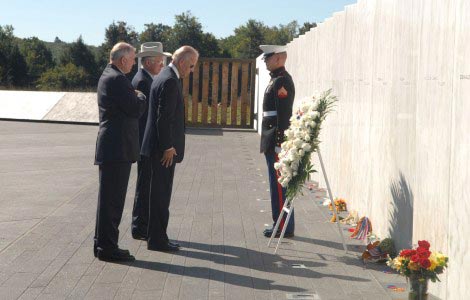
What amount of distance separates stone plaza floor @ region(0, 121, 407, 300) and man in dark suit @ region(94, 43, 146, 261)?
279 mm

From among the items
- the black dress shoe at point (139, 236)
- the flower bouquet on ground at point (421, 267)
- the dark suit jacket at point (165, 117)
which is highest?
the dark suit jacket at point (165, 117)

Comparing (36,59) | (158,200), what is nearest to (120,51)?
(158,200)

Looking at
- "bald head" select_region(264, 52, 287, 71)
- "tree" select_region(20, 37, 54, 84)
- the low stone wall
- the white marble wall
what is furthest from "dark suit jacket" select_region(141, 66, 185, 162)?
"tree" select_region(20, 37, 54, 84)

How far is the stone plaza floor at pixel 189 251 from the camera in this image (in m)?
6.62

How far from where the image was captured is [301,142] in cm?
806

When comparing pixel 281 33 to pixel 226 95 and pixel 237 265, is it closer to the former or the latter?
pixel 226 95

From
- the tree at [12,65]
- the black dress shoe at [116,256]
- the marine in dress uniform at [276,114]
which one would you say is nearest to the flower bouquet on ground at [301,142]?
the marine in dress uniform at [276,114]

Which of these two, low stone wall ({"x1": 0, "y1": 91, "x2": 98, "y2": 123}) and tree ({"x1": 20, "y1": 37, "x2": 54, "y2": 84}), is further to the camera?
tree ({"x1": 20, "y1": 37, "x2": 54, "y2": 84})

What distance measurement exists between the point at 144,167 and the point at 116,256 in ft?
4.65

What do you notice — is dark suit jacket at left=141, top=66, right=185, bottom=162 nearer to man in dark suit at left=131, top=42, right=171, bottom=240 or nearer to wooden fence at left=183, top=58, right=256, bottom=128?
man in dark suit at left=131, top=42, right=171, bottom=240

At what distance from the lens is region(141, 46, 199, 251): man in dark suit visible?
7.98 meters

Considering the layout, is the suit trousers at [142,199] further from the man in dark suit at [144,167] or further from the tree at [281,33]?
the tree at [281,33]

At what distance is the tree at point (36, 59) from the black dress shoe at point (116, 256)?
7593cm

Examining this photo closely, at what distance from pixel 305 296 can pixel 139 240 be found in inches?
110
